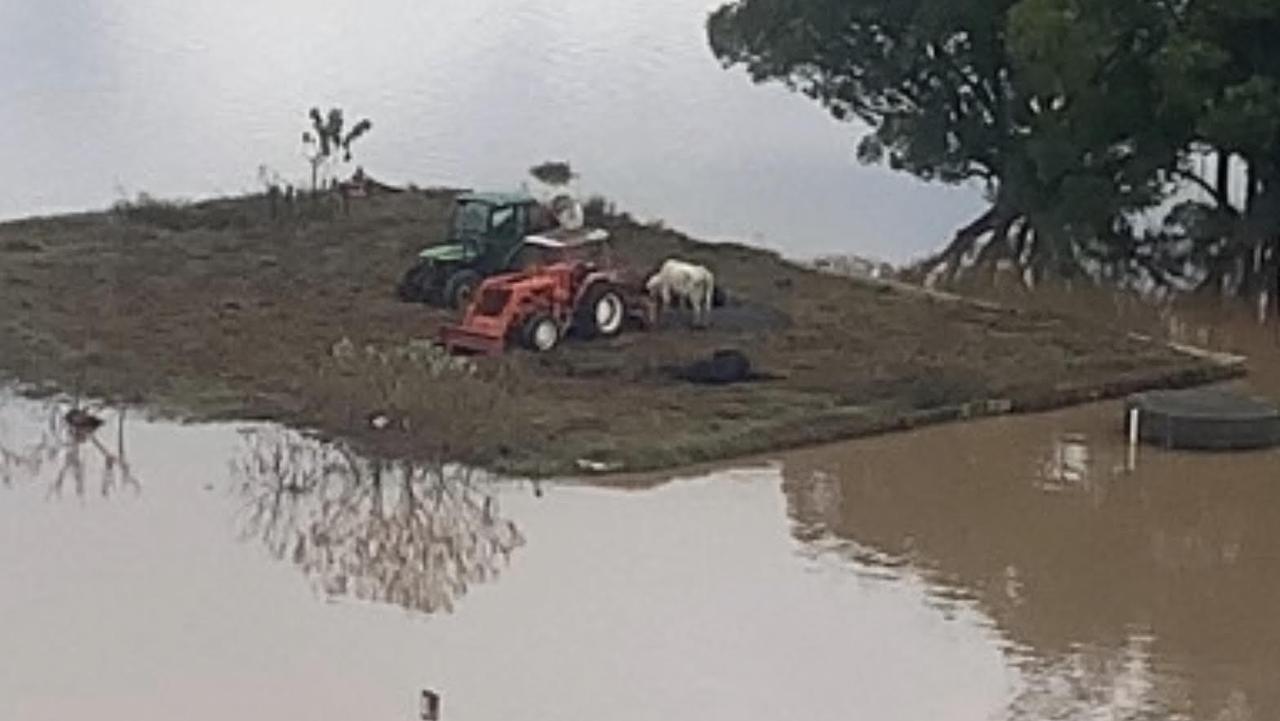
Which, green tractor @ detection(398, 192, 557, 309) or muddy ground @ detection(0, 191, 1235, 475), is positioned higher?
green tractor @ detection(398, 192, 557, 309)

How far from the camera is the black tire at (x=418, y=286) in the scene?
1386 centimetres

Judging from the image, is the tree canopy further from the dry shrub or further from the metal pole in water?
the dry shrub

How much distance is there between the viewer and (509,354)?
12.8 meters

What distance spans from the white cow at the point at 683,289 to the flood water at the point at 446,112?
313 cm

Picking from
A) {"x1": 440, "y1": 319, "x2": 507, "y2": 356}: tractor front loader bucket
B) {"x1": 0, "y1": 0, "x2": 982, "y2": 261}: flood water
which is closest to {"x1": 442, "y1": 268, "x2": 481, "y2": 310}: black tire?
{"x1": 440, "y1": 319, "x2": 507, "y2": 356}: tractor front loader bucket

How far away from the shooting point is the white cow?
13.5 m

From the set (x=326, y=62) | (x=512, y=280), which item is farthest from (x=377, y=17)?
(x=512, y=280)

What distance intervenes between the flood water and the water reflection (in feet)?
17.0

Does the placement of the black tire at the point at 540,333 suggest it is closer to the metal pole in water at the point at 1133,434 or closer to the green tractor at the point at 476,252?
the green tractor at the point at 476,252

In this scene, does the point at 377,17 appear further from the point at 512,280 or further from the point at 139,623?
the point at 139,623

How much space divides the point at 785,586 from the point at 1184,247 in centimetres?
629

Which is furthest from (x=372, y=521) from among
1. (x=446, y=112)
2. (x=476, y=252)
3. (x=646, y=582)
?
(x=446, y=112)

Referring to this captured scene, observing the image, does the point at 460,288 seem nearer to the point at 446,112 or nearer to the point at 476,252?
the point at 476,252

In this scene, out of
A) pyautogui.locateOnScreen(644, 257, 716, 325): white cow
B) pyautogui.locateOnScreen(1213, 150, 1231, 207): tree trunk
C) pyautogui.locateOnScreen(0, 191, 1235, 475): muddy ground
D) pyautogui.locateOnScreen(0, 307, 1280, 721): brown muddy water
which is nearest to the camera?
pyautogui.locateOnScreen(0, 307, 1280, 721): brown muddy water
